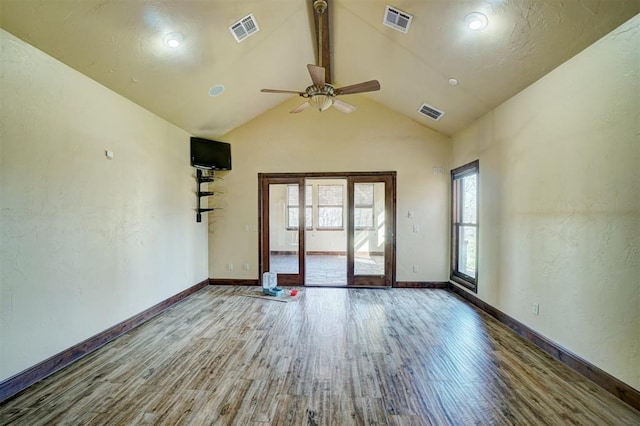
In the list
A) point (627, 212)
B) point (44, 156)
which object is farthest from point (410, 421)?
point (44, 156)

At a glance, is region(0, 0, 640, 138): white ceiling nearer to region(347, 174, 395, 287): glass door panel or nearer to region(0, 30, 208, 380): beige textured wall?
region(0, 30, 208, 380): beige textured wall

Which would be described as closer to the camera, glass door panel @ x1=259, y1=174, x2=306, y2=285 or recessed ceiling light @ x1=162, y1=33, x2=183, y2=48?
recessed ceiling light @ x1=162, y1=33, x2=183, y2=48

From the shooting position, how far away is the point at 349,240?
18.0ft

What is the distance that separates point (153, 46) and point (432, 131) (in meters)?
4.52

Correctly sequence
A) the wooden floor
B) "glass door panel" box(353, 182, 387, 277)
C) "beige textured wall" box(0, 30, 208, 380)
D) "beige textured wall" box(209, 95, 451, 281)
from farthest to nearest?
"glass door panel" box(353, 182, 387, 277) → "beige textured wall" box(209, 95, 451, 281) → "beige textured wall" box(0, 30, 208, 380) → the wooden floor

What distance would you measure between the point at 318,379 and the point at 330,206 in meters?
7.11

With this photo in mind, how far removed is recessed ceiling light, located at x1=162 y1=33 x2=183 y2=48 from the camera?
9.37 ft

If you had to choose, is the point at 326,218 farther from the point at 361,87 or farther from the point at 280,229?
the point at 361,87

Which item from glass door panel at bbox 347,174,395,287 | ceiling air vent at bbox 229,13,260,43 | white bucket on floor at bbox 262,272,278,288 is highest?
ceiling air vent at bbox 229,13,260,43

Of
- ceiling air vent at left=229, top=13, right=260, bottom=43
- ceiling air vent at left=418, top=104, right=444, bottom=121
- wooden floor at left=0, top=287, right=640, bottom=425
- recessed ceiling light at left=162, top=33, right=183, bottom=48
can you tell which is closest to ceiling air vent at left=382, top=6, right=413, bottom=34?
ceiling air vent at left=229, top=13, right=260, bottom=43

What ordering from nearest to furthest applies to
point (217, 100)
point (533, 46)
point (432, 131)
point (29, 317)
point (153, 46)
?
point (29, 317) < point (533, 46) < point (153, 46) < point (217, 100) < point (432, 131)

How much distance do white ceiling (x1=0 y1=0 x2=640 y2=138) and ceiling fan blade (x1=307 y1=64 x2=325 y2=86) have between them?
899 mm

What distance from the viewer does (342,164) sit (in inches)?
216

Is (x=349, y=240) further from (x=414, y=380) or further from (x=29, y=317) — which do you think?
(x=29, y=317)
